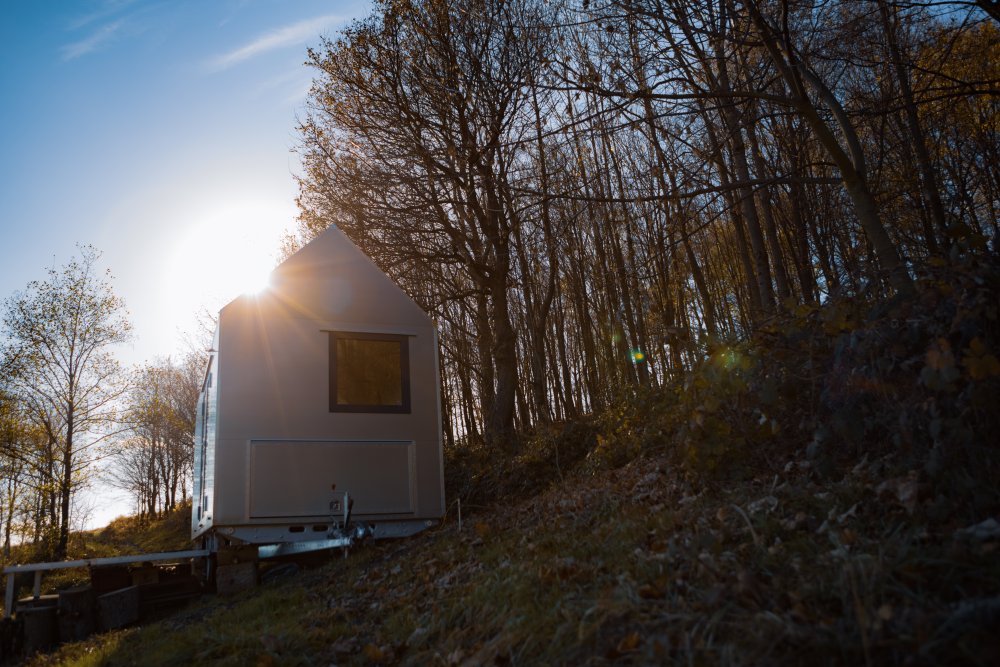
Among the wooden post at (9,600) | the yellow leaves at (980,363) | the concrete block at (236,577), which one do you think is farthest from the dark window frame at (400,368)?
the yellow leaves at (980,363)

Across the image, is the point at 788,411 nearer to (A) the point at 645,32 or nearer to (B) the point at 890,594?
(B) the point at 890,594

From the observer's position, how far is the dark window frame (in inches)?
370

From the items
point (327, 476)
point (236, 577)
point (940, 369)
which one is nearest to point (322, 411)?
Answer: point (327, 476)

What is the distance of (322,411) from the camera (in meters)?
9.27

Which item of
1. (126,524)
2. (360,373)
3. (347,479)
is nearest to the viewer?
(347,479)

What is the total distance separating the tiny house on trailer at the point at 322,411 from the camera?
8.71 meters

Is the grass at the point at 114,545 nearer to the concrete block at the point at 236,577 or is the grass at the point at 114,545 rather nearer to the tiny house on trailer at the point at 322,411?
the concrete block at the point at 236,577

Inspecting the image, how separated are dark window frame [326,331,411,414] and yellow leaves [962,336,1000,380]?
735cm

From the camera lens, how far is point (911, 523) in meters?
3.25

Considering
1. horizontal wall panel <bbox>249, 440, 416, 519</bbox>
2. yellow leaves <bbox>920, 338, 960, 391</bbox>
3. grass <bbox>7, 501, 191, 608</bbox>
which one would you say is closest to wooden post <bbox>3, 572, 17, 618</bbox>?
horizontal wall panel <bbox>249, 440, 416, 519</bbox>

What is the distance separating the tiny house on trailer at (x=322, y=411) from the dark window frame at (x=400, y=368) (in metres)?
0.01

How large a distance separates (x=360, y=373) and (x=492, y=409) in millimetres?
3312

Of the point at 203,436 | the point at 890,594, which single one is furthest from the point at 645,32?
the point at 203,436

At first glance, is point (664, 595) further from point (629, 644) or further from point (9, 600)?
point (9, 600)
